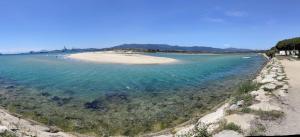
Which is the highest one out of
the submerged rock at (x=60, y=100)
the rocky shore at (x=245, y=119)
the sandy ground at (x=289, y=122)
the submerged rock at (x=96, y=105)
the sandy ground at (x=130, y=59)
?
the rocky shore at (x=245, y=119)

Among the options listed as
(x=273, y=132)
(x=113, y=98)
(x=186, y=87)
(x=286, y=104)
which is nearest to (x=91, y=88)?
(x=113, y=98)

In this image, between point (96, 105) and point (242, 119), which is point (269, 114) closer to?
point (242, 119)

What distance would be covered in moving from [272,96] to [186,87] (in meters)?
12.5

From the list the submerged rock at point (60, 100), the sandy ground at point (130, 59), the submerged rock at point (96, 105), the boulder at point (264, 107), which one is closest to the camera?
the boulder at point (264, 107)

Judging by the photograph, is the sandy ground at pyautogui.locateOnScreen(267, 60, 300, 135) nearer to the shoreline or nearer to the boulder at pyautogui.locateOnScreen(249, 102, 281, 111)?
the shoreline

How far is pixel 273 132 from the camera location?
10859 millimetres

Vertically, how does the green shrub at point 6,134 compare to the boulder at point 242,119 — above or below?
above

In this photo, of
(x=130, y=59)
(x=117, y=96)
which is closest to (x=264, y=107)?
(x=117, y=96)

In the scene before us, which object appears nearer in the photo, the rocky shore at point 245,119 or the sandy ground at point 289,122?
the rocky shore at point 245,119

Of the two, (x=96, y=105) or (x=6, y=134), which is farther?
(x=96, y=105)

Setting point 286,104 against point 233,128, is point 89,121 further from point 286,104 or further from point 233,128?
point 286,104

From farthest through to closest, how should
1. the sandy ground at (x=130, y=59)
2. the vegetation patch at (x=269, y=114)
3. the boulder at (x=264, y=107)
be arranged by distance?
the sandy ground at (x=130, y=59) < the boulder at (x=264, y=107) < the vegetation patch at (x=269, y=114)

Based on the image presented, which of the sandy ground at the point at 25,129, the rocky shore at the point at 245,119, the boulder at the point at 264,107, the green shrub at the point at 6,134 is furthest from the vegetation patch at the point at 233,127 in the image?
the green shrub at the point at 6,134

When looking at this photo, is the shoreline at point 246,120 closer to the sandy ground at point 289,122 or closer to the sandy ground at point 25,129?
the sandy ground at point 289,122
